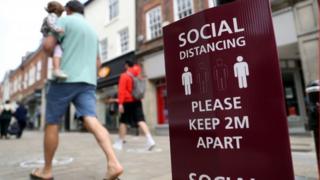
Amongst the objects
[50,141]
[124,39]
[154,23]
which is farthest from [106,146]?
[124,39]

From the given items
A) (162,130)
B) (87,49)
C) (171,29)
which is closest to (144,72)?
(162,130)

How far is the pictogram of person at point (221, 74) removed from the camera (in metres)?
1.67

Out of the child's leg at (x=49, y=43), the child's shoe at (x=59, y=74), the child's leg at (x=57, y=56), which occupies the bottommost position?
the child's shoe at (x=59, y=74)

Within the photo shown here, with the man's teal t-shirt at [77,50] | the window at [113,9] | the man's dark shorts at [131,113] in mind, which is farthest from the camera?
the window at [113,9]

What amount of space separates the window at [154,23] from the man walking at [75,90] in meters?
11.5

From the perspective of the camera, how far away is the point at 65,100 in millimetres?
2828

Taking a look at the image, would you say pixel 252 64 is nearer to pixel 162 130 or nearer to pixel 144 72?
pixel 162 130

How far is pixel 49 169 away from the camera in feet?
9.30

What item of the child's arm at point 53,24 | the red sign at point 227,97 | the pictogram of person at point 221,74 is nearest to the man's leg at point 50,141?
the child's arm at point 53,24

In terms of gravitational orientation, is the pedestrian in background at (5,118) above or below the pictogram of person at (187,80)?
above

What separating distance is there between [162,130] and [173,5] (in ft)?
19.6

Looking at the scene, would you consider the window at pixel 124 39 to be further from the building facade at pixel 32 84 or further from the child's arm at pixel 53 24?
the child's arm at pixel 53 24

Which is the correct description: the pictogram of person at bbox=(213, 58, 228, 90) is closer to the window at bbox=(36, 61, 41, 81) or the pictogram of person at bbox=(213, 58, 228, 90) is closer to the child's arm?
the child's arm

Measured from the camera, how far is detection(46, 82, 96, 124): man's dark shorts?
279 cm
